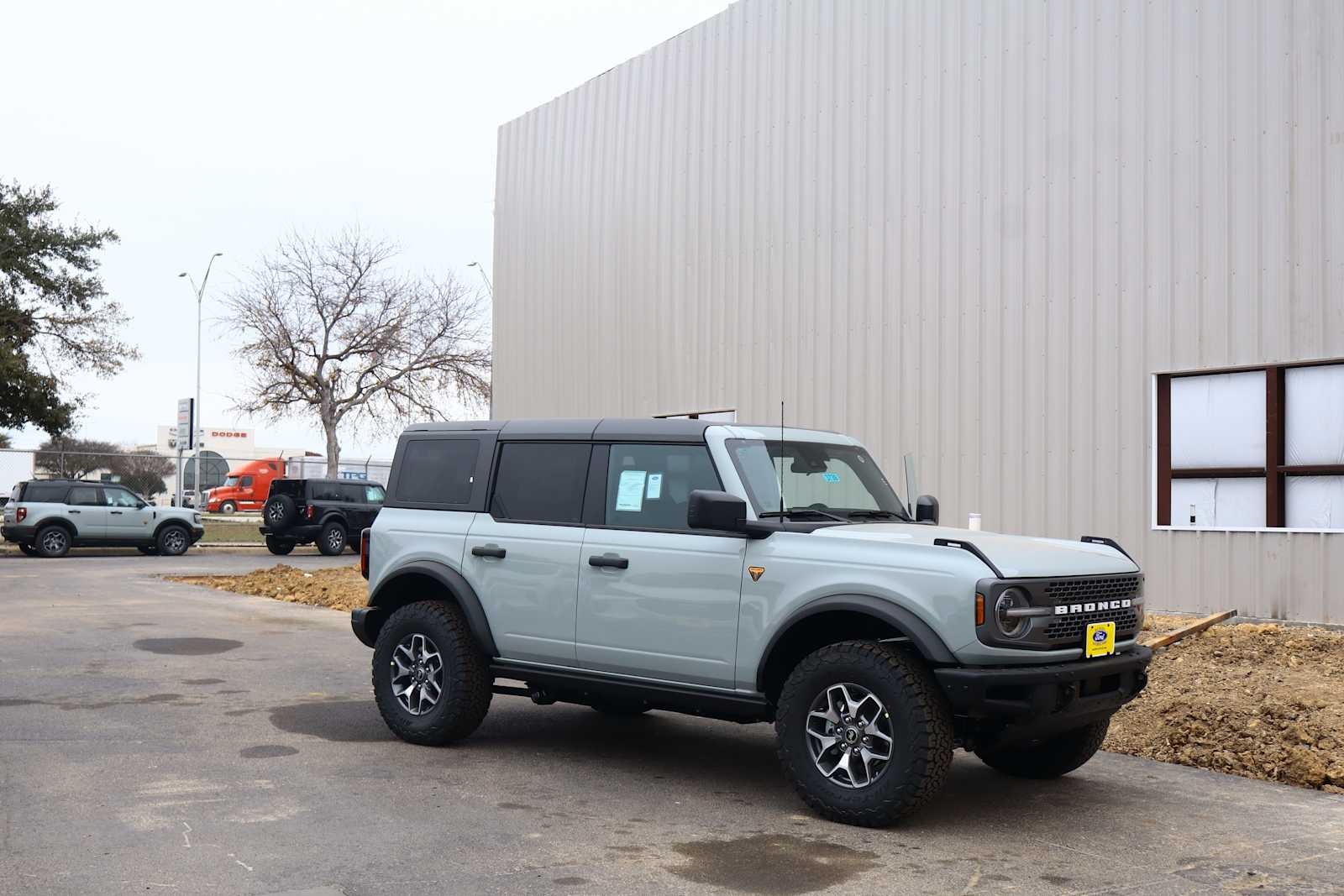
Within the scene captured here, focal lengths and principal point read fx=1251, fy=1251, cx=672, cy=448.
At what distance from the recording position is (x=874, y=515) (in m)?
7.15

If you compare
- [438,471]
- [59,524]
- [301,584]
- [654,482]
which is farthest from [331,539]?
[654,482]

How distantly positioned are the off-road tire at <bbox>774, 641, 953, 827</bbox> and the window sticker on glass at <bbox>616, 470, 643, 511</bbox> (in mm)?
1460

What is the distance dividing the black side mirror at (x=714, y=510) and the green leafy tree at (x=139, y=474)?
58.3 metres

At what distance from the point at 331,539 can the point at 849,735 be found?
84.8 ft

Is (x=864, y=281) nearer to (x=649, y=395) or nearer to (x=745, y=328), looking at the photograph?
(x=745, y=328)

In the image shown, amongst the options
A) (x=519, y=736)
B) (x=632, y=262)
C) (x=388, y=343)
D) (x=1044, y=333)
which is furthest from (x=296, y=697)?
(x=388, y=343)

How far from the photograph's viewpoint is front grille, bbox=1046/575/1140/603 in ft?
19.5

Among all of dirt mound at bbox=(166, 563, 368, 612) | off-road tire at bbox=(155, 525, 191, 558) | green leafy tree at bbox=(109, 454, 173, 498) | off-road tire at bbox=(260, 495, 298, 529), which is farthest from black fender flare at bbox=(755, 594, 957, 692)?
green leafy tree at bbox=(109, 454, 173, 498)

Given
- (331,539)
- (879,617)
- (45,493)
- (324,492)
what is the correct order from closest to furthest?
(879,617), (45,493), (331,539), (324,492)

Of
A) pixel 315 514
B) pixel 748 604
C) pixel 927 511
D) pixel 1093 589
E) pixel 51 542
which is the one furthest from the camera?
pixel 315 514

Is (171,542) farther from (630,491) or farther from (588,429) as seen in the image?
(630,491)

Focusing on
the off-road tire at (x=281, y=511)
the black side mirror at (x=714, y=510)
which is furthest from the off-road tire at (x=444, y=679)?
the off-road tire at (x=281, y=511)

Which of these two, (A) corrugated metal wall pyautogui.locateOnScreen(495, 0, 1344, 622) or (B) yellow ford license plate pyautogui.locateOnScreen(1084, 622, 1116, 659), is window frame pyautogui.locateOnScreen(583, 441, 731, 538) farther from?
(A) corrugated metal wall pyautogui.locateOnScreen(495, 0, 1344, 622)

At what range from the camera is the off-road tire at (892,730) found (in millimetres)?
5688
